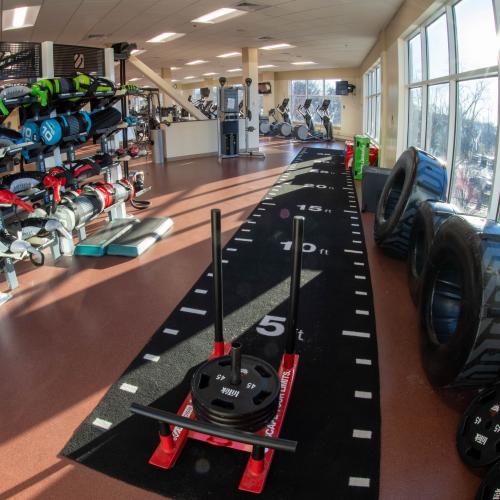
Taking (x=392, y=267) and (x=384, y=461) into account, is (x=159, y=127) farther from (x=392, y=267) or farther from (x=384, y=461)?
(x=384, y=461)

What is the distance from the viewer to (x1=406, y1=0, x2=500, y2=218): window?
373 centimetres

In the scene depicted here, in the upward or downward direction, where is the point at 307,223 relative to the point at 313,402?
upward

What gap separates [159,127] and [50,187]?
21.7 ft

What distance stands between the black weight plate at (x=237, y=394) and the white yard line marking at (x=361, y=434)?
0.46 metres

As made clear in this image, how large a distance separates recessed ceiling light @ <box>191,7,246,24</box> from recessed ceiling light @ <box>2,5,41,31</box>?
256 centimetres

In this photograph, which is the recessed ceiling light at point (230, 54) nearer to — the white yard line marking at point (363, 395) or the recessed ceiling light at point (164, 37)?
the recessed ceiling light at point (164, 37)

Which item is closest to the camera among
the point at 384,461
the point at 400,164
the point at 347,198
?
the point at 384,461

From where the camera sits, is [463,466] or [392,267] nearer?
[463,466]

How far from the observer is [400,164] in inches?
170

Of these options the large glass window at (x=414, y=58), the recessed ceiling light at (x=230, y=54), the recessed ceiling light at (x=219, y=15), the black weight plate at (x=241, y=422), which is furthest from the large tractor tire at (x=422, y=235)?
the recessed ceiling light at (x=230, y=54)

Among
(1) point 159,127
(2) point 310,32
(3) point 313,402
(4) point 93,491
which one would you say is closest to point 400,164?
(3) point 313,402

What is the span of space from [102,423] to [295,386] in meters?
1.01

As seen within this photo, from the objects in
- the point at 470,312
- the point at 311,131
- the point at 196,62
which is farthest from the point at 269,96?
the point at 470,312

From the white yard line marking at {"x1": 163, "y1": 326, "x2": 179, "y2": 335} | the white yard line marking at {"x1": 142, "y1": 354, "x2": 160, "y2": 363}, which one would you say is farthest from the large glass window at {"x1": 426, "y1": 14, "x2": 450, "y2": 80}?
the white yard line marking at {"x1": 142, "y1": 354, "x2": 160, "y2": 363}
